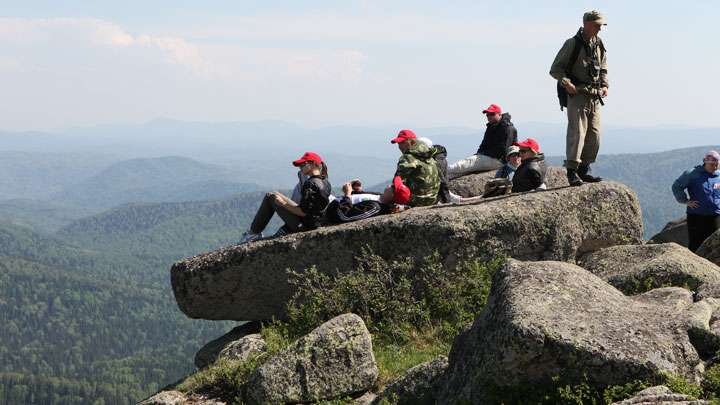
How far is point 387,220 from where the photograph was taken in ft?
48.4

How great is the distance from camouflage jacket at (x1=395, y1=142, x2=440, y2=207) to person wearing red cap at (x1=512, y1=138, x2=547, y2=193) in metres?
2.27

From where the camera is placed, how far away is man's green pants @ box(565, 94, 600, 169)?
15.5 m

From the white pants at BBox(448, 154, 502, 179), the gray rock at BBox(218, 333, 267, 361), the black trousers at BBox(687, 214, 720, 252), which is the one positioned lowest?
the gray rock at BBox(218, 333, 267, 361)

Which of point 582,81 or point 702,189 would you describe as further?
point 702,189

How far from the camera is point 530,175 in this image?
56.0ft

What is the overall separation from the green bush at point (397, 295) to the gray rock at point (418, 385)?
323 centimetres

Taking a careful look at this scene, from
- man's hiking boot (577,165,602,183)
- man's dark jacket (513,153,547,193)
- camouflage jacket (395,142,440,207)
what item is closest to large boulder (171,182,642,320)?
man's hiking boot (577,165,602,183)

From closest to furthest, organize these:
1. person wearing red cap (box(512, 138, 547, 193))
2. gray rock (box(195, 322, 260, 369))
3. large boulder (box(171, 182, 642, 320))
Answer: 1. large boulder (box(171, 182, 642, 320))
2. gray rock (box(195, 322, 260, 369))
3. person wearing red cap (box(512, 138, 547, 193))

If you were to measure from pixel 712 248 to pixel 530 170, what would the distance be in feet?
15.7

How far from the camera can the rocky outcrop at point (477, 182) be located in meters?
21.8

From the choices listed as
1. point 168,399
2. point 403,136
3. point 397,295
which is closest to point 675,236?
point 403,136

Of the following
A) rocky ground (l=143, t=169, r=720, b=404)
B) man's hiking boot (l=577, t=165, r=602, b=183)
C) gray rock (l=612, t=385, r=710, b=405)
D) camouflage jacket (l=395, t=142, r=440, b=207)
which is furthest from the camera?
man's hiking boot (l=577, t=165, r=602, b=183)

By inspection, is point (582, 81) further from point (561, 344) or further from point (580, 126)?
point (561, 344)

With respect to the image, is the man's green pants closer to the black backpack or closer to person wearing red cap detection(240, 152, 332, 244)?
the black backpack
